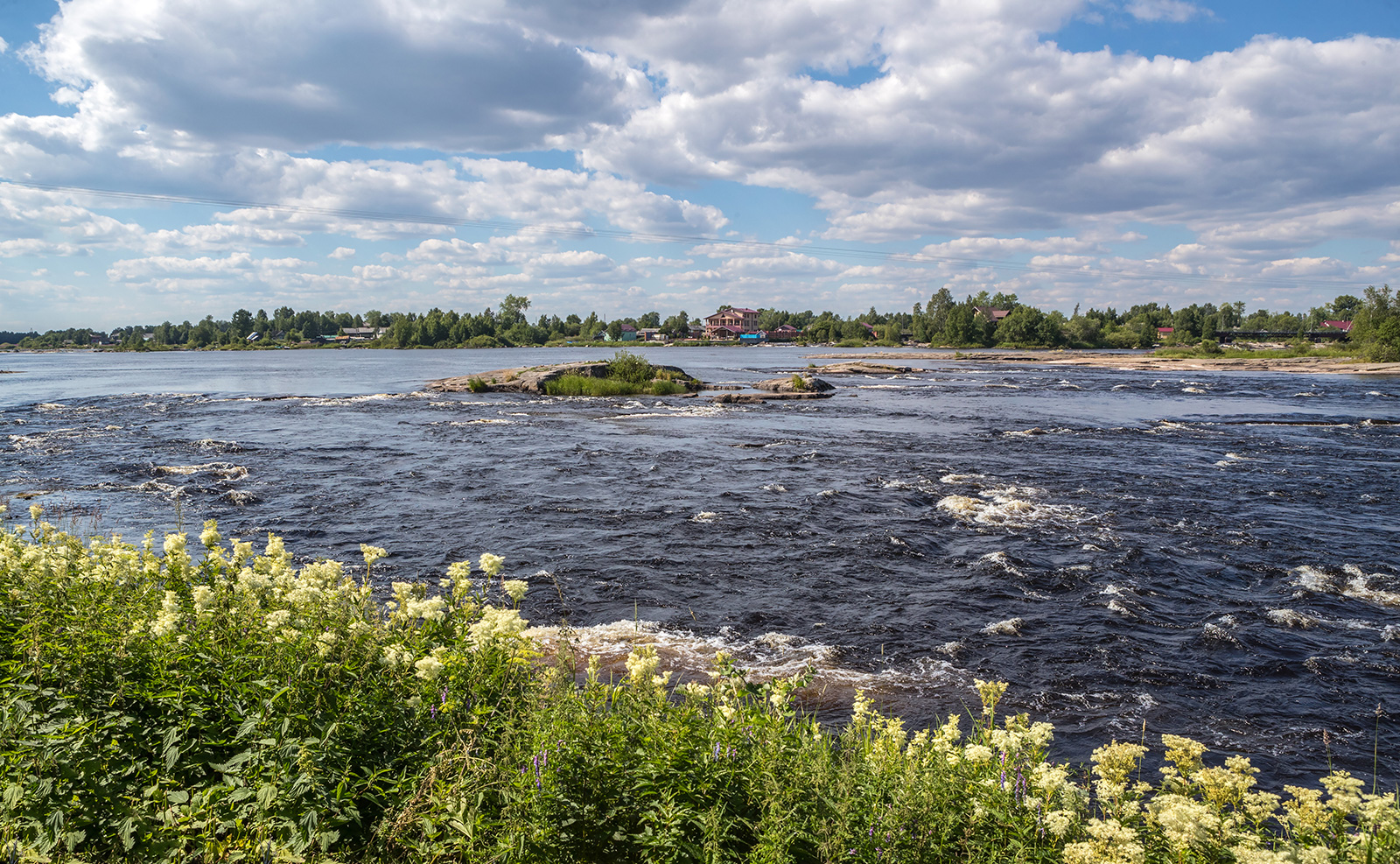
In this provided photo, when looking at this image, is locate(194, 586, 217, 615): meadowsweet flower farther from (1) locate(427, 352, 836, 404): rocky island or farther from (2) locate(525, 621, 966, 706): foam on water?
(1) locate(427, 352, 836, 404): rocky island

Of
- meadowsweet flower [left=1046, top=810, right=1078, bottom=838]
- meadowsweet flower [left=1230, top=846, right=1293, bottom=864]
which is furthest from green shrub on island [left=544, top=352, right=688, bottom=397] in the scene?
meadowsweet flower [left=1230, top=846, right=1293, bottom=864]

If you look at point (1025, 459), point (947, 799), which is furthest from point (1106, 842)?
point (1025, 459)

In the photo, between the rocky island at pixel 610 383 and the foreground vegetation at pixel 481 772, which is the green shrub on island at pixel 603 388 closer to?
the rocky island at pixel 610 383

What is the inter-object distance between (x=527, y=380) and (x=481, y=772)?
4724 centimetres

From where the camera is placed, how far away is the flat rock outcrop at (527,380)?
49250 mm

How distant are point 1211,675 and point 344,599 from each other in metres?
9.89

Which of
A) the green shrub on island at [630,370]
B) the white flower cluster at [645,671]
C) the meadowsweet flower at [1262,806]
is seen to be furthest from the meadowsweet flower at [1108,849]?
the green shrub on island at [630,370]

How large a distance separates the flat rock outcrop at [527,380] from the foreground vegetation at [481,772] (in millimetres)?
44844

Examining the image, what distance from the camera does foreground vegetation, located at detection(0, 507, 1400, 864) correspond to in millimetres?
3672

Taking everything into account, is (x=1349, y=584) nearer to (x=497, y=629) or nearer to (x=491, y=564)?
(x=491, y=564)

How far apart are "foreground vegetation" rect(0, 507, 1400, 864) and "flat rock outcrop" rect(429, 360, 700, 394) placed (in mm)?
44844

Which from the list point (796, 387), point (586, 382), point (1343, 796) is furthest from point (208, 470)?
point (796, 387)

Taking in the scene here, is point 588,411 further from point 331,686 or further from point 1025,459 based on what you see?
point 331,686

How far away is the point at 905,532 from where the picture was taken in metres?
15.2
